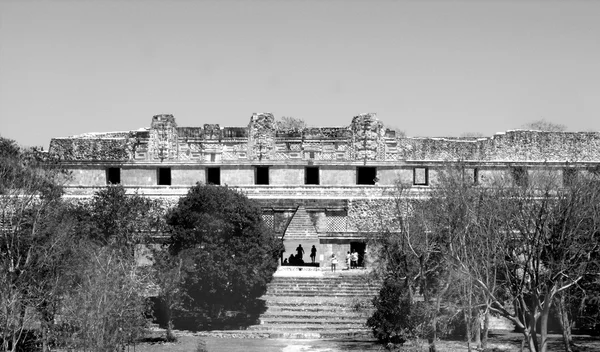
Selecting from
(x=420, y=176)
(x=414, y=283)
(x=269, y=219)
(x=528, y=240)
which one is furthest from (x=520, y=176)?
(x=420, y=176)

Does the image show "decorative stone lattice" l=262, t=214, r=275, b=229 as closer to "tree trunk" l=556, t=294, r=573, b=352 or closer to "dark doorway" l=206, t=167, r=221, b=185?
"dark doorway" l=206, t=167, r=221, b=185

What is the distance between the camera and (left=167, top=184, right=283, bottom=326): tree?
74.0 ft

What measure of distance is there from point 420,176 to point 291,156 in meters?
4.15

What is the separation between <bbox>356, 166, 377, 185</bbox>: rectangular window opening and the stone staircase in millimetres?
5195

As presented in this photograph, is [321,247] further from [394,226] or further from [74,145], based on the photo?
[74,145]

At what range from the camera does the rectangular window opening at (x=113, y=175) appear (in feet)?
97.9

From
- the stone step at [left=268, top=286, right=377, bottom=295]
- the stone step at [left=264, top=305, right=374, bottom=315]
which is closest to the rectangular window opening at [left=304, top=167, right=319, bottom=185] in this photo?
the stone step at [left=268, top=286, right=377, bottom=295]

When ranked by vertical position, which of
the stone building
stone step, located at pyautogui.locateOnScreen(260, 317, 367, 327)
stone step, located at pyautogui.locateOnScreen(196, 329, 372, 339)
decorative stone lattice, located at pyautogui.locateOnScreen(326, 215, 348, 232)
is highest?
the stone building

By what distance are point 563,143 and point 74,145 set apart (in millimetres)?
14534

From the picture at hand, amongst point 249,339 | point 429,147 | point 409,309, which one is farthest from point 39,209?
point 429,147

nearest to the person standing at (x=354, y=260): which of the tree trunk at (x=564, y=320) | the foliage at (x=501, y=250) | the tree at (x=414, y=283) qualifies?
the foliage at (x=501, y=250)

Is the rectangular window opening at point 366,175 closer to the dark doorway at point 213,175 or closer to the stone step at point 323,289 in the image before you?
the dark doorway at point 213,175

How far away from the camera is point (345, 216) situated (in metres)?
27.2

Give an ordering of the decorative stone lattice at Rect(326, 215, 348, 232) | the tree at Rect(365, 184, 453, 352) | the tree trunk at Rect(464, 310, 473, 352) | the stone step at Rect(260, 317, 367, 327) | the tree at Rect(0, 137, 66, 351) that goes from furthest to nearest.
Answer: the decorative stone lattice at Rect(326, 215, 348, 232), the stone step at Rect(260, 317, 367, 327), the tree at Rect(365, 184, 453, 352), the tree at Rect(0, 137, 66, 351), the tree trunk at Rect(464, 310, 473, 352)
